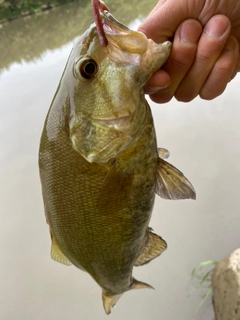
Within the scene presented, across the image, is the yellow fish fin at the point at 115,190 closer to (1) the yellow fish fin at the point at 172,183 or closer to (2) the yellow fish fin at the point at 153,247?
(1) the yellow fish fin at the point at 172,183

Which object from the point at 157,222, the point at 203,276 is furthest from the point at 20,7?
the point at 203,276

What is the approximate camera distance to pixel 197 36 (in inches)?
42.4

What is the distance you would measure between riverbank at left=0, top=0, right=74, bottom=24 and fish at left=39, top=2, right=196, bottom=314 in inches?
644

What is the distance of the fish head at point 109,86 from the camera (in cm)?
89

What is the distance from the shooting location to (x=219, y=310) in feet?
9.42

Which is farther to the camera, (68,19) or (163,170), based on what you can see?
Result: (68,19)

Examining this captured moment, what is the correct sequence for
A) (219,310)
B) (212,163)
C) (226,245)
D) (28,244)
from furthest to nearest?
(212,163), (28,244), (226,245), (219,310)

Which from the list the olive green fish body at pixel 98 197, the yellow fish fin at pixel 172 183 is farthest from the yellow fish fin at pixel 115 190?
the yellow fish fin at pixel 172 183

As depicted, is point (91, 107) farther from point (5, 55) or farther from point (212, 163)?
point (5, 55)

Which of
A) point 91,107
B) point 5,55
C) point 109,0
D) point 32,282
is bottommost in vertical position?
point 32,282

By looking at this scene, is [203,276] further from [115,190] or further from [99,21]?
[99,21]

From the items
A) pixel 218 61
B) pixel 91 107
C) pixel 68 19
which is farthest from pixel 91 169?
pixel 68 19

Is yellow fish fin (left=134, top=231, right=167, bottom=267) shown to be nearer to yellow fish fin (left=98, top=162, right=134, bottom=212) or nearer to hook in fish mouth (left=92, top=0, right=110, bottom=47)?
yellow fish fin (left=98, top=162, right=134, bottom=212)

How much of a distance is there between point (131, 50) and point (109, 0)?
17.3m
